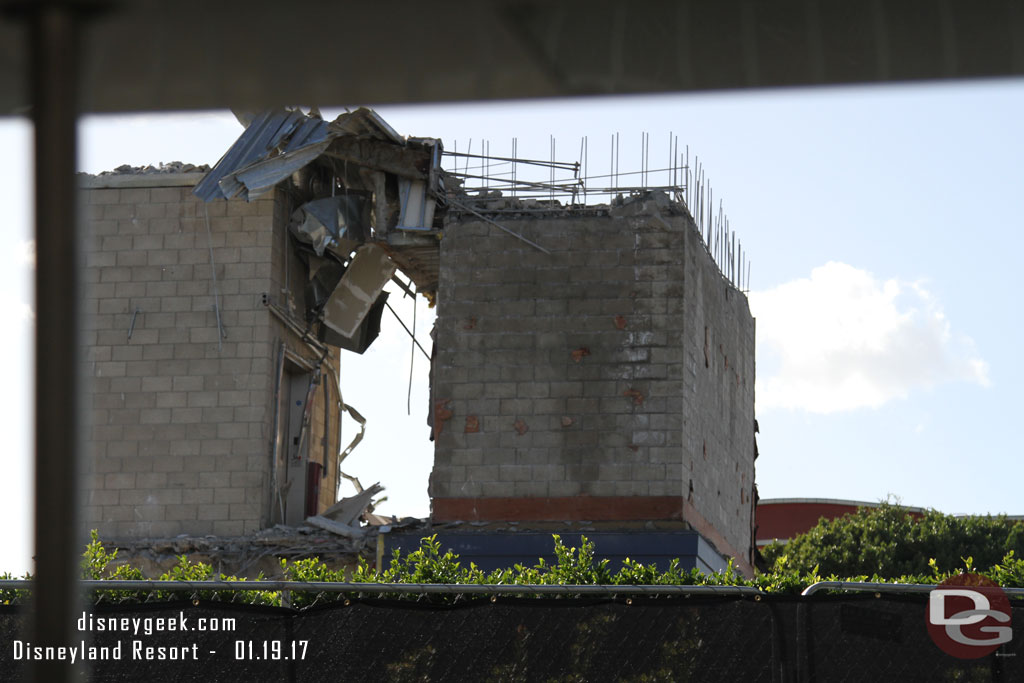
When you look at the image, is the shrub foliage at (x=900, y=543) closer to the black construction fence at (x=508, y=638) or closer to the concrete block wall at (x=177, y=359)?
the concrete block wall at (x=177, y=359)

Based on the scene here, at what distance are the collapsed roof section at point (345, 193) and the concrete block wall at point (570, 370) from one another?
101 cm

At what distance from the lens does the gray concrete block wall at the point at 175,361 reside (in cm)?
2086

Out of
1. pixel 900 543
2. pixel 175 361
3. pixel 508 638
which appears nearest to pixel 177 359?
pixel 175 361

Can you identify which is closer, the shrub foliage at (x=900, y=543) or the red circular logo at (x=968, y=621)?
the red circular logo at (x=968, y=621)

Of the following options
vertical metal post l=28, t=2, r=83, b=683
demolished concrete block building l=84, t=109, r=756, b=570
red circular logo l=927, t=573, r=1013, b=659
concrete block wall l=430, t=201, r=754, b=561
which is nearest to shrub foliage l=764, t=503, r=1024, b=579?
demolished concrete block building l=84, t=109, r=756, b=570

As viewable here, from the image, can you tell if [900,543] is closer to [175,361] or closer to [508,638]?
[175,361]

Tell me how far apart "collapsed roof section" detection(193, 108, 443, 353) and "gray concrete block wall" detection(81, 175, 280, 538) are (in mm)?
934

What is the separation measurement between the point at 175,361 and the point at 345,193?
3.77m

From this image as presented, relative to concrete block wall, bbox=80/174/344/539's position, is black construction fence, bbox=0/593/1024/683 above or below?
below

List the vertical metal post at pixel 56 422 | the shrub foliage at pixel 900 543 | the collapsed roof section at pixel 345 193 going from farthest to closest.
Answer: the shrub foliage at pixel 900 543
the collapsed roof section at pixel 345 193
the vertical metal post at pixel 56 422

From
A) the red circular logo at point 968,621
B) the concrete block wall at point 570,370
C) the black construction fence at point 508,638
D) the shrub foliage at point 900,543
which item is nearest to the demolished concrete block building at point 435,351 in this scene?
the concrete block wall at point 570,370

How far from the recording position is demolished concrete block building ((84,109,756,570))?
2012 cm

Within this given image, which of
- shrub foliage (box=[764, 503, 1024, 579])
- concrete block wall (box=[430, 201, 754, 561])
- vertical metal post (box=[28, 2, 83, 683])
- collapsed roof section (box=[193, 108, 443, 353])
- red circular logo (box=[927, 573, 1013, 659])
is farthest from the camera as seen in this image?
shrub foliage (box=[764, 503, 1024, 579])

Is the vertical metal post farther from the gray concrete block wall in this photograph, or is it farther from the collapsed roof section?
the gray concrete block wall
